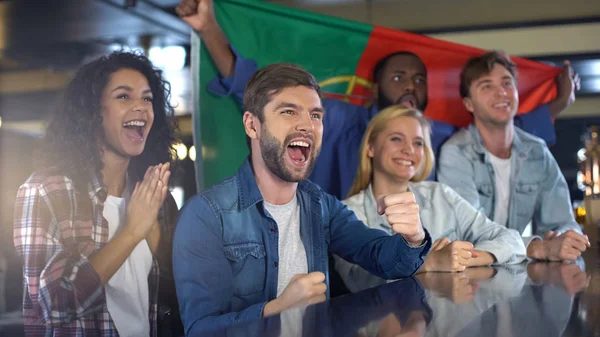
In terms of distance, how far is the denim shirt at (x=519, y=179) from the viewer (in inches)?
102

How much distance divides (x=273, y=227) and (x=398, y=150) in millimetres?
770

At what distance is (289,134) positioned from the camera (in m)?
1.55

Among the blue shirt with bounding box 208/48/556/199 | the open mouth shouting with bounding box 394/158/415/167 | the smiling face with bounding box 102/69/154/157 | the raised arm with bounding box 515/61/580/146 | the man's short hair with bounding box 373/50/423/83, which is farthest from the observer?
the raised arm with bounding box 515/61/580/146

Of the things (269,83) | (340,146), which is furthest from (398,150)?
(269,83)

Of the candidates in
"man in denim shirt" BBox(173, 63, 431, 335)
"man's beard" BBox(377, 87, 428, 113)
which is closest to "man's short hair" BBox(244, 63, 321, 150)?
"man in denim shirt" BBox(173, 63, 431, 335)

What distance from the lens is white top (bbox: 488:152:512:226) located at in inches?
104

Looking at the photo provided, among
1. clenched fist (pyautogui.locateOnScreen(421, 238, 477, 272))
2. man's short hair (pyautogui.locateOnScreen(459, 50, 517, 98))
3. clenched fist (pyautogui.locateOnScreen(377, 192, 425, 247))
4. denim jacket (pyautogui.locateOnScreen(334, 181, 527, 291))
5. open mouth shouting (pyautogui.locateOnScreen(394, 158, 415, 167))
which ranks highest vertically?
man's short hair (pyautogui.locateOnScreen(459, 50, 517, 98))

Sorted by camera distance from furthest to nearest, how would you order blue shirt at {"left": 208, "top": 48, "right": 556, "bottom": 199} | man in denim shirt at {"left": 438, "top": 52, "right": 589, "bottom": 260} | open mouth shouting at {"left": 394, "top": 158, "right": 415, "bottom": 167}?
man in denim shirt at {"left": 438, "top": 52, "right": 589, "bottom": 260}
blue shirt at {"left": 208, "top": 48, "right": 556, "bottom": 199}
open mouth shouting at {"left": 394, "top": 158, "right": 415, "bottom": 167}

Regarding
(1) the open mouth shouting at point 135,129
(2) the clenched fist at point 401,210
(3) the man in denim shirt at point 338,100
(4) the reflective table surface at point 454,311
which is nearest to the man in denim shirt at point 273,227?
(2) the clenched fist at point 401,210

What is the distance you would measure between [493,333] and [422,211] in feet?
4.29

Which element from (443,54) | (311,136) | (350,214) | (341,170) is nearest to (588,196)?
(443,54)

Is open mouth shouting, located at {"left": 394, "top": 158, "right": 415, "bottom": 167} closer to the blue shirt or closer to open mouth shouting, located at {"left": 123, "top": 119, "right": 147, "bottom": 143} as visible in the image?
the blue shirt

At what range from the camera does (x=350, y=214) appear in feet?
5.76

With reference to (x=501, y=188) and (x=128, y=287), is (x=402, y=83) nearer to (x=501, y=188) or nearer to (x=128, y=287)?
(x=501, y=188)
